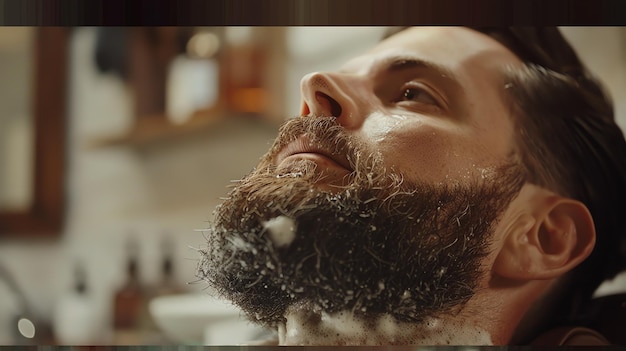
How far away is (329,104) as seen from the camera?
4.29 ft

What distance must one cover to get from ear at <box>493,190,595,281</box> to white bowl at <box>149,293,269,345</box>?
0.43m

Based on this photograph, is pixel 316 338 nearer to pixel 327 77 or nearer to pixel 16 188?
pixel 327 77

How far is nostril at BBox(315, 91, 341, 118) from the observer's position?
1.30 meters

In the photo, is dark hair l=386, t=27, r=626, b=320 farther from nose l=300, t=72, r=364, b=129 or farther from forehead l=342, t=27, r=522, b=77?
nose l=300, t=72, r=364, b=129

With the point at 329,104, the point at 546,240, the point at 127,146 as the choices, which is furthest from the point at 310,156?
the point at 546,240

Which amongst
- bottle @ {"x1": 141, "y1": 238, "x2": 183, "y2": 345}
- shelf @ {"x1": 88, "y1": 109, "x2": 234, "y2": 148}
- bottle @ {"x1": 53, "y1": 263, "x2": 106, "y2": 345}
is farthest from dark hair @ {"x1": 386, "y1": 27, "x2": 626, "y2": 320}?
bottle @ {"x1": 53, "y1": 263, "x2": 106, "y2": 345}

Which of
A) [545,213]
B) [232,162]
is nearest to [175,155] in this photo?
[232,162]

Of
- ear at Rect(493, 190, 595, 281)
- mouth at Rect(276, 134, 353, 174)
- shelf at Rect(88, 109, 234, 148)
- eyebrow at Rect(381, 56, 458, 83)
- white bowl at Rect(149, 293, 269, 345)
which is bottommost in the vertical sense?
white bowl at Rect(149, 293, 269, 345)

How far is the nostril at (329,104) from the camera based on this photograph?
1.30m

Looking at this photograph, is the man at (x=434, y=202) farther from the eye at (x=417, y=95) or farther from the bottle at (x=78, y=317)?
the bottle at (x=78, y=317)

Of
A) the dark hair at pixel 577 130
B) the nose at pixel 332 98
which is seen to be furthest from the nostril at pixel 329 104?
the dark hair at pixel 577 130

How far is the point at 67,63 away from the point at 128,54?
0.11m

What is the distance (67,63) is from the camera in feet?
4.41

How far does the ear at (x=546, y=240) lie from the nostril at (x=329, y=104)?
1.11ft
